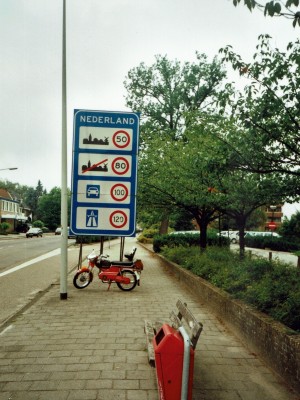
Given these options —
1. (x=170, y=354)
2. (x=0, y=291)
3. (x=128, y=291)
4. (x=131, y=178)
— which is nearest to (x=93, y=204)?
(x=131, y=178)

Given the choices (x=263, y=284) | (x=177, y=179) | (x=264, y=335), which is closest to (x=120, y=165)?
(x=263, y=284)

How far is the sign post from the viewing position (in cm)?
846

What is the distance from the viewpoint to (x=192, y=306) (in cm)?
817

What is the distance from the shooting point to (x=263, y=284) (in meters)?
6.01

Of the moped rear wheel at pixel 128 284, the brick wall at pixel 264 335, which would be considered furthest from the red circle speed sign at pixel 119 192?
the brick wall at pixel 264 335

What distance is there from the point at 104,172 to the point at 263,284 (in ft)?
13.3

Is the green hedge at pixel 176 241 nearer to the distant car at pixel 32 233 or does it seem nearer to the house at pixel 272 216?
the house at pixel 272 216

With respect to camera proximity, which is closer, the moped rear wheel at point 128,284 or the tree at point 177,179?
the moped rear wheel at point 128,284

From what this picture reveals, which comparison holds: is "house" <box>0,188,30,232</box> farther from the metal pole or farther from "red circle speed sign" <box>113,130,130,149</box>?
the metal pole

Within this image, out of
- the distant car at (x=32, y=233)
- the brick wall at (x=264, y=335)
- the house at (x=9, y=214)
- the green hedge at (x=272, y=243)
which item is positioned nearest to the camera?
the brick wall at (x=264, y=335)

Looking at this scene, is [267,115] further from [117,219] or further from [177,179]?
[177,179]

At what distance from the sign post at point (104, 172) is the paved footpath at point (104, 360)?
179 cm

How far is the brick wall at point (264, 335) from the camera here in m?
3.89

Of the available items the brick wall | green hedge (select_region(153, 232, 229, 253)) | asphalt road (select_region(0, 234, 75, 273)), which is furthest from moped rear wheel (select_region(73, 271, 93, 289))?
green hedge (select_region(153, 232, 229, 253))
